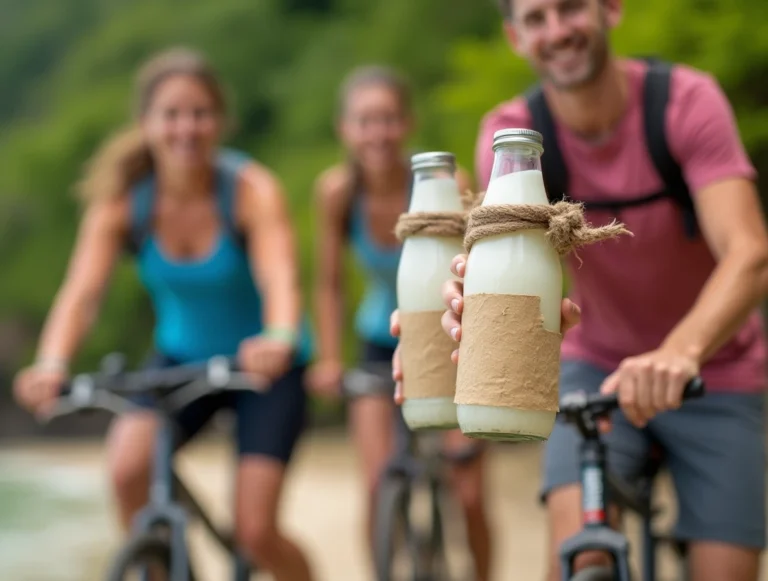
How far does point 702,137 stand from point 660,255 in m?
0.31

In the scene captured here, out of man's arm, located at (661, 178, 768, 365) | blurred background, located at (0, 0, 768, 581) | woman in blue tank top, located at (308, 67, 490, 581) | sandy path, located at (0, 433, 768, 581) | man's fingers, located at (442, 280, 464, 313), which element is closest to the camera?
man's fingers, located at (442, 280, 464, 313)

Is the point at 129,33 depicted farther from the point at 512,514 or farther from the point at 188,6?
the point at 512,514

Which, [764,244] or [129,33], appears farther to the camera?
[129,33]

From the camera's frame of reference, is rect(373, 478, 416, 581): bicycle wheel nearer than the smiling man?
No

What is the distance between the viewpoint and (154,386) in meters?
3.94

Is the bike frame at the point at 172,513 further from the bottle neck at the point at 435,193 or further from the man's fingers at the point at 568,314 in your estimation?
the man's fingers at the point at 568,314

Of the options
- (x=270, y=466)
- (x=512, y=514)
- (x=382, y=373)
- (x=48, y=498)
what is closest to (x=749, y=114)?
(x=382, y=373)

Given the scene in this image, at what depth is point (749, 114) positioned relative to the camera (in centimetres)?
606

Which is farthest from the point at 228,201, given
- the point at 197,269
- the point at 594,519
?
the point at 594,519

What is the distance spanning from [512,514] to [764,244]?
8101 mm

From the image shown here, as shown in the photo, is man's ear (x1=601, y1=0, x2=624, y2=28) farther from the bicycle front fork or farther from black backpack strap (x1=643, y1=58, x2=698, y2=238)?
the bicycle front fork

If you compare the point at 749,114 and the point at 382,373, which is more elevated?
the point at 749,114

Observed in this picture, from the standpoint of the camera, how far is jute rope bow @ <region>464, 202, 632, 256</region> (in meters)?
1.83

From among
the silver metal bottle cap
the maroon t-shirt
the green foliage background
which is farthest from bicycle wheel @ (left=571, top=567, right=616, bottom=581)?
the green foliage background
